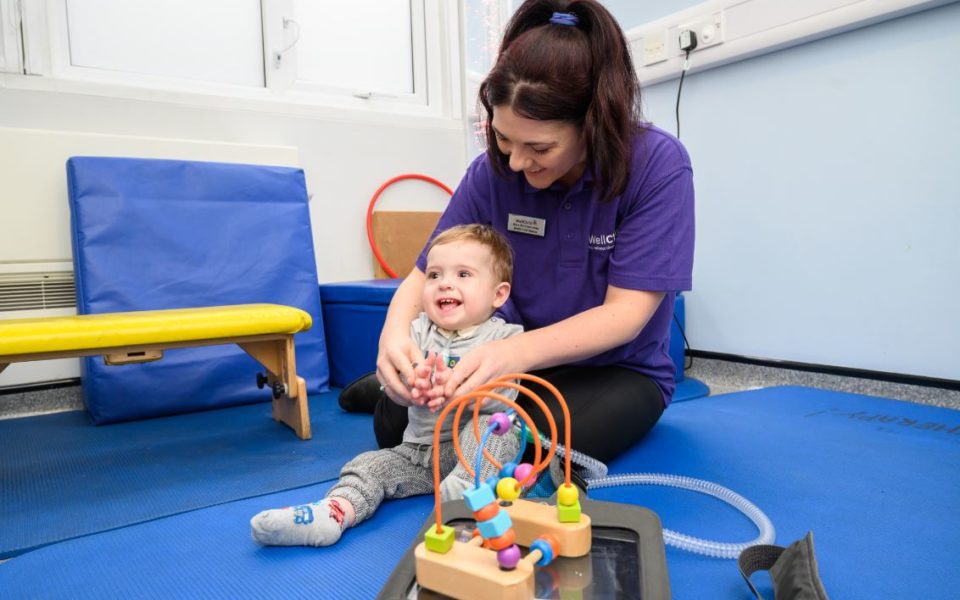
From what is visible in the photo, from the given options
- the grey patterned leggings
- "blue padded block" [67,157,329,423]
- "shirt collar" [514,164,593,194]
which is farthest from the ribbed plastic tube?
"blue padded block" [67,157,329,423]

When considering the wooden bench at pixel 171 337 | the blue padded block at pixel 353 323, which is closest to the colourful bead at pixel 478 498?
the wooden bench at pixel 171 337

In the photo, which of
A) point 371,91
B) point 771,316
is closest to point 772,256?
point 771,316

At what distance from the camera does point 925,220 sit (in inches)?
65.8

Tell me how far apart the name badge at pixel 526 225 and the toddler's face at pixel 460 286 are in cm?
14

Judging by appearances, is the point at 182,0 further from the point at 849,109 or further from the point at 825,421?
the point at 825,421

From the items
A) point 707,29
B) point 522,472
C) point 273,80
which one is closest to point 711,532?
point 522,472

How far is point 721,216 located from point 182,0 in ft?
7.03

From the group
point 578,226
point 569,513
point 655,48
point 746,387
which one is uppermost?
point 655,48

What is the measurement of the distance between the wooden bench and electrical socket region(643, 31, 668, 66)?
150 cm

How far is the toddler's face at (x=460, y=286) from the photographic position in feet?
3.90

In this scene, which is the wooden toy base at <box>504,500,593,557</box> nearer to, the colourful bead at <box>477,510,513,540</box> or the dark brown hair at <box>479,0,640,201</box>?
the colourful bead at <box>477,510,513,540</box>

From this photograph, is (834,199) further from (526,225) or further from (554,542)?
(554,542)

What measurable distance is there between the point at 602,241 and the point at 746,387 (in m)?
1.17

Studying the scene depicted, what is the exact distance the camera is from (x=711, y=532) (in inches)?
39.4
